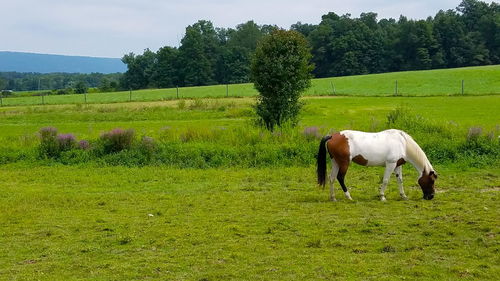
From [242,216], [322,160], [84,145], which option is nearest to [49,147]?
[84,145]

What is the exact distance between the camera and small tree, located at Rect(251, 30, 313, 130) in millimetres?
19531

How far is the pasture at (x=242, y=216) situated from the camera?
23.4ft

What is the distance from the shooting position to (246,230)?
A: 917 centimetres

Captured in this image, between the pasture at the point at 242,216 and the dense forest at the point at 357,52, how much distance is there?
76.5 m

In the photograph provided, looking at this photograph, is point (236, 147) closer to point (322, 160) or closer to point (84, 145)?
point (84, 145)

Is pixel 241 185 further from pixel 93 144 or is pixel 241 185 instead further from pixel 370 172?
pixel 93 144

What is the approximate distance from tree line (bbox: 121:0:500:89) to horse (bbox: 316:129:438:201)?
8329 centimetres

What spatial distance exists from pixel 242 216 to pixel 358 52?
303 ft

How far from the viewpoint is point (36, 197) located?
12.8 meters

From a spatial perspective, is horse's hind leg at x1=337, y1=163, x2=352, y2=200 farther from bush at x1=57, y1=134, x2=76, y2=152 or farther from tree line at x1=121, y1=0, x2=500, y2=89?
tree line at x1=121, y1=0, x2=500, y2=89

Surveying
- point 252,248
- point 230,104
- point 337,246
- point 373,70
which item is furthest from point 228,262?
point 373,70

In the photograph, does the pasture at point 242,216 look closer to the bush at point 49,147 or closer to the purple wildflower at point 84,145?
the bush at point 49,147

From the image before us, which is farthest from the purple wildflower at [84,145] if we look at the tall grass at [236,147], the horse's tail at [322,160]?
the horse's tail at [322,160]

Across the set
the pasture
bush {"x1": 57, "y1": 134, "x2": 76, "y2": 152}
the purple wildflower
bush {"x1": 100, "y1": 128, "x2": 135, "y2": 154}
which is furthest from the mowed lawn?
bush {"x1": 57, "y1": 134, "x2": 76, "y2": 152}
